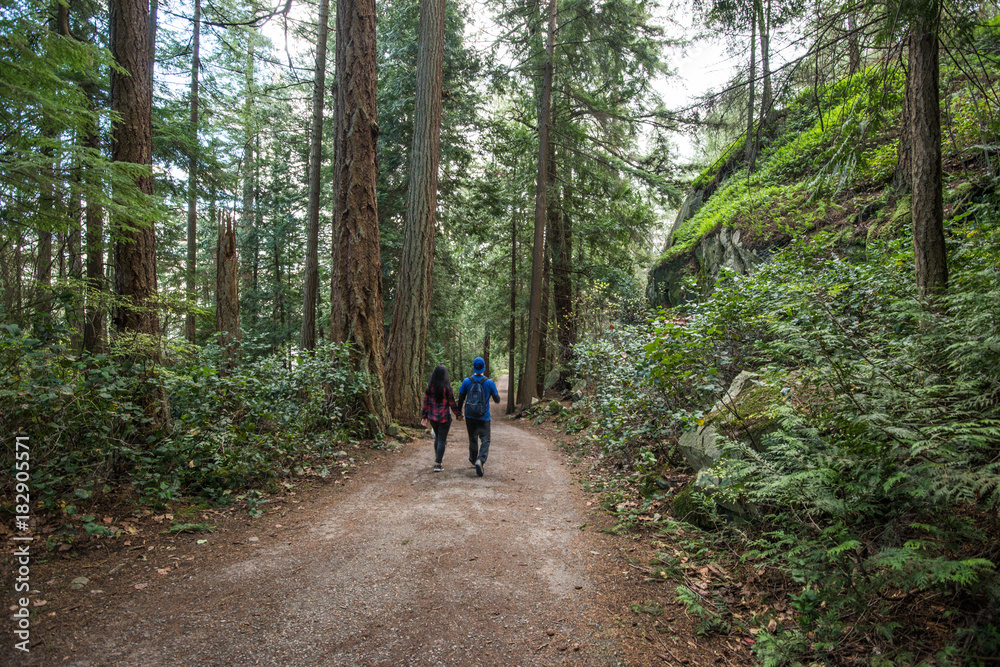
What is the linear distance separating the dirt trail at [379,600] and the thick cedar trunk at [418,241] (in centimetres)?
487

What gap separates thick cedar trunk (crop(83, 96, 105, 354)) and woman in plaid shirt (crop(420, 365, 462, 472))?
4.27 m

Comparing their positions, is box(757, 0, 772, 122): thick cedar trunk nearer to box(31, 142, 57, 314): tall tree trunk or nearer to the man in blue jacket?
the man in blue jacket

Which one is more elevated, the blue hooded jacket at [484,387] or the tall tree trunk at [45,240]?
the tall tree trunk at [45,240]

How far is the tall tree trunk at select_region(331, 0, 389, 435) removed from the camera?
898 cm

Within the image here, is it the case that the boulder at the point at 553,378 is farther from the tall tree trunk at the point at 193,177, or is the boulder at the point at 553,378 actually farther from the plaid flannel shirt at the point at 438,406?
the tall tree trunk at the point at 193,177

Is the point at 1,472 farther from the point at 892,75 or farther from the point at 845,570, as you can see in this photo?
the point at 892,75

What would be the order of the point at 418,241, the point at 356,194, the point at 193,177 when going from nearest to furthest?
the point at 356,194
the point at 418,241
the point at 193,177

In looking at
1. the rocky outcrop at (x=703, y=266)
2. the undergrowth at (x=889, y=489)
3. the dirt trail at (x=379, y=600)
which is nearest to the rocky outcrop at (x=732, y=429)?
the undergrowth at (x=889, y=489)

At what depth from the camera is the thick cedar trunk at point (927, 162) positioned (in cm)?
356

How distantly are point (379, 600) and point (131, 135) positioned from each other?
6476 millimetres

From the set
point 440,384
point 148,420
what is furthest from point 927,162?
point 148,420

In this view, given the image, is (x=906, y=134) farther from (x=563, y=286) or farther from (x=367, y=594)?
(x=563, y=286)

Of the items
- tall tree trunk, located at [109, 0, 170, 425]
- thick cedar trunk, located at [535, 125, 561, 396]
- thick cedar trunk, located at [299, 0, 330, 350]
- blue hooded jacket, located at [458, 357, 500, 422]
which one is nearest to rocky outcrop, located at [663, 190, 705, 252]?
thick cedar trunk, located at [535, 125, 561, 396]

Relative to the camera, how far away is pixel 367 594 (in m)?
3.40
